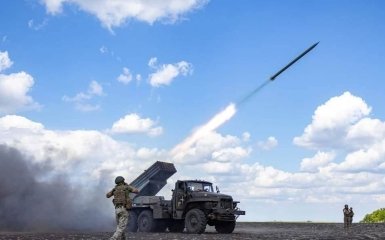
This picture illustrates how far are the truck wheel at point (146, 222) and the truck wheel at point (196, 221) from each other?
2.89m

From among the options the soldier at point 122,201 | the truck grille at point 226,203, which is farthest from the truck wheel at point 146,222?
the soldier at point 122,201

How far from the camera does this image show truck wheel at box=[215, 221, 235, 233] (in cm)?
2531

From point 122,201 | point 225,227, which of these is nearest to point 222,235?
point 225,227

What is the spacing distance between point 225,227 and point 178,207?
230 cm

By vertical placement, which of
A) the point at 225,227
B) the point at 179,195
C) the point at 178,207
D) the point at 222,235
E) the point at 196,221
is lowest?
the point at 222,235

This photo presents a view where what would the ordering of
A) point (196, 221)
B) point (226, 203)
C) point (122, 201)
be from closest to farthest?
point (122, 201) → point (196, 221) → point (226, 203)

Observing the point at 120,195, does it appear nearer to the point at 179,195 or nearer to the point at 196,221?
the point at 196,221

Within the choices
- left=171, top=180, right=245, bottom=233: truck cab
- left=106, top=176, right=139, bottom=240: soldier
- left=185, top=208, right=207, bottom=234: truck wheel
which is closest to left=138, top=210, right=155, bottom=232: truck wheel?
left=171, top=180, right=245, bottom=233: truck cab

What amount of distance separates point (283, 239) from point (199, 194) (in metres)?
6.69

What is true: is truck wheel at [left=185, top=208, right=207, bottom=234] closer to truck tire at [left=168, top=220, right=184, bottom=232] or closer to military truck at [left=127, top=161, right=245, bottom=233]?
military truck at [left=127, top=161, right=245, bottom=233]

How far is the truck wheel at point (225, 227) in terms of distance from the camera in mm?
25312

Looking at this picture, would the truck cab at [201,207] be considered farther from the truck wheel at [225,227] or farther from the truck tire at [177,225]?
the truck tire at [177,225]

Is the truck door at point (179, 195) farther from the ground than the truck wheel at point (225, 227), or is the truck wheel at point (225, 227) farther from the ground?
the truck door at point (179, 195)

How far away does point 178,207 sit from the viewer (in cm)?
2561
